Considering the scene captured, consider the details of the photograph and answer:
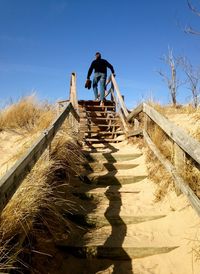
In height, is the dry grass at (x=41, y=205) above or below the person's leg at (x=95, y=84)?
below

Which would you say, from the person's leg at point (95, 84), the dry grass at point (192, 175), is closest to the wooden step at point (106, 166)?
the dry grass at point (192, 175)


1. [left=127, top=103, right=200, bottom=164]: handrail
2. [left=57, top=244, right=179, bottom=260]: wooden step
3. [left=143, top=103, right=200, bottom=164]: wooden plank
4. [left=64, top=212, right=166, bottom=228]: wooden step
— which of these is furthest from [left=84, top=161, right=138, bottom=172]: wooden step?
[left=57, top=244, right=179, bottom=260]: wooden step

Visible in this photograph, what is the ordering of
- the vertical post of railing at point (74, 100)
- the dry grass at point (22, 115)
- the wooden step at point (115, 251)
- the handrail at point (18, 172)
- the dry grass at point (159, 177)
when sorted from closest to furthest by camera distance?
the handrail at point (18, 172) → the wooden step at point (115, 251) → the dry grass at point (159, 177) → the vertical post of railing at point (74, 100) → the dry grass at point (22, 115)

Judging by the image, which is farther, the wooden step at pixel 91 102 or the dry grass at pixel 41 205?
the wooden step at pixel 91 102

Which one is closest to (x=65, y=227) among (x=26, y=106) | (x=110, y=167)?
(x=110, y=167)

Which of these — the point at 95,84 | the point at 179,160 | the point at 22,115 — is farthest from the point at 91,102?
the point at 179,160

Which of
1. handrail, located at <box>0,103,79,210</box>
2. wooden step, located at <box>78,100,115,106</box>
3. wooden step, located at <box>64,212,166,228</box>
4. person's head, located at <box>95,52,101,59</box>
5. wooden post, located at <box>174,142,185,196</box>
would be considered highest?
person's head, located at <box>95,52,101,59</box>

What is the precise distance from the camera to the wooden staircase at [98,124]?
8945 millimetres

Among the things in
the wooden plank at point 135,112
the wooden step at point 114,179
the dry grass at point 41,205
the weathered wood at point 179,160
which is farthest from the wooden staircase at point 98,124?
the weathered wood at point 179,160

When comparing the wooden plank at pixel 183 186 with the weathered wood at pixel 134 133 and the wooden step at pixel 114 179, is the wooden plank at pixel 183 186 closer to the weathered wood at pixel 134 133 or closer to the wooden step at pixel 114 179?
the wooden step at pixel 114 179

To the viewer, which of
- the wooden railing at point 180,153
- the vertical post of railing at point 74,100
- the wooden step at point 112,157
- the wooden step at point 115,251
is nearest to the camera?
the wooden railing at point 180,153

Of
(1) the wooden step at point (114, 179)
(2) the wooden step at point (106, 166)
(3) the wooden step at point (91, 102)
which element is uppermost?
(3) the wooden step at point (91, 102)

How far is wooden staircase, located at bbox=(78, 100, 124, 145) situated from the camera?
29.3 ft

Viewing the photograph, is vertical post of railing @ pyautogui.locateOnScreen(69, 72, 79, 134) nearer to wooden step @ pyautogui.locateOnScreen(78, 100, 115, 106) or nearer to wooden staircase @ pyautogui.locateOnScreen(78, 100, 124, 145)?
wooden staircase @ pyautogui.locateOnScreen(78, 100, 124, 145)
